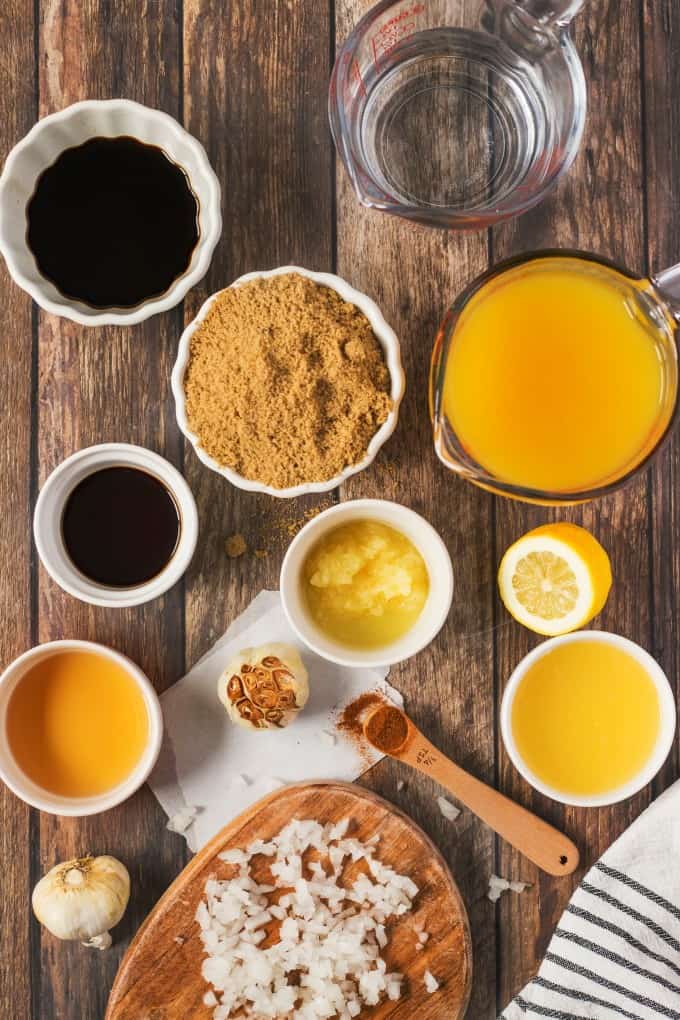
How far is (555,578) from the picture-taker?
1162 mm

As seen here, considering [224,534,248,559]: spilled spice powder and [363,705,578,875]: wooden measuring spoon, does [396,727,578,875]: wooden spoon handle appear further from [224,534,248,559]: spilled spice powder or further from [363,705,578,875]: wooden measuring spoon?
[224,534,248,559]: spilled spice powder

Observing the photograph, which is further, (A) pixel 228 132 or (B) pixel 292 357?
(A) pixel 228 132

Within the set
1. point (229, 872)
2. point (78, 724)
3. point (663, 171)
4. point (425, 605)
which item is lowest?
point (229, 872)

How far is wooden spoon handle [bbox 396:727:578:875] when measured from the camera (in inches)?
47.9

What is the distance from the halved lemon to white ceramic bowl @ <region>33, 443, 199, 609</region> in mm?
368

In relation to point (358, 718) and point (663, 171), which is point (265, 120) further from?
point (358, 718)

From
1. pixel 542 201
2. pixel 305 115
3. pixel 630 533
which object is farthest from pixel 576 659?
pixel 305 115

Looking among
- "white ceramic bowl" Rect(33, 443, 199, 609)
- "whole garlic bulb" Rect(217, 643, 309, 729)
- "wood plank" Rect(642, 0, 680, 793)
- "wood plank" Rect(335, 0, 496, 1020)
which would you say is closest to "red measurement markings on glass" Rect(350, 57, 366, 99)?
"wood plank" Rect(335, 0, 496, 1020)

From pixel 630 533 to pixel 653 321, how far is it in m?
0.30

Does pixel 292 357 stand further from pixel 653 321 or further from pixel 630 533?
pixel 630 533

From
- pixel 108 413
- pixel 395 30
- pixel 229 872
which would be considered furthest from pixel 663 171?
pixel 229 872

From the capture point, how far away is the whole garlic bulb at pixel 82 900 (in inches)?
46.3

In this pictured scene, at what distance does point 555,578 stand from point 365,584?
0.71ft

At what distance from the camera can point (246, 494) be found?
1226mm
